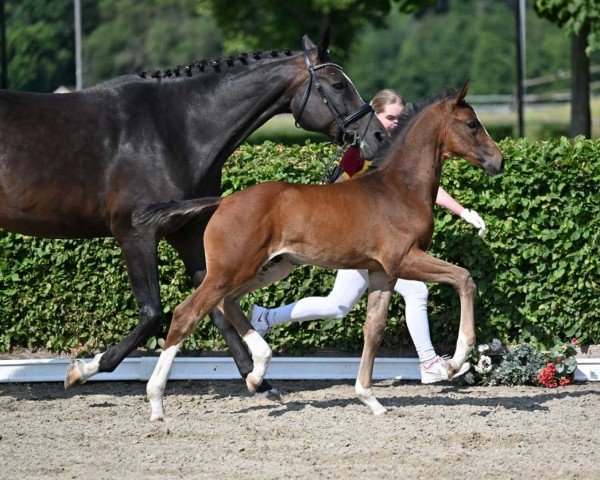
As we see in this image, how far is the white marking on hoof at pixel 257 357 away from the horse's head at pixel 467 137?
1.52 meters

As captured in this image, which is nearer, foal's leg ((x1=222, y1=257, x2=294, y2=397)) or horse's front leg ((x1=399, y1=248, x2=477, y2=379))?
horse's front leg ((x1=399, y1=248, x2=477, y2=379))

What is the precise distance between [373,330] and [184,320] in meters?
1.08

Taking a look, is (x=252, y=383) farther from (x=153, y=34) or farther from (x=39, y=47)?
(x=153, y=34)

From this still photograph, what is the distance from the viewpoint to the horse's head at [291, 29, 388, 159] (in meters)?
6.11

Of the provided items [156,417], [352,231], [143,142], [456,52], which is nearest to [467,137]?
[352,231]

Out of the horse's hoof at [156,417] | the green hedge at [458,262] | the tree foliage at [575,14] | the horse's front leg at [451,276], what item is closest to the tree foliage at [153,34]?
the tree foliage at [575,14]

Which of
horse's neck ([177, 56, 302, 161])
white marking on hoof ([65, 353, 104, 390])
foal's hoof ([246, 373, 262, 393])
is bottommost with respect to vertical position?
foal's hoof ([246, 373, 262, 393])

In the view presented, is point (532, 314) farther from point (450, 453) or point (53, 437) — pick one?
point (53, 437)

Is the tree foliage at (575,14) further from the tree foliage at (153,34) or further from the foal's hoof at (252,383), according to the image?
the tree foliage at (153,34)

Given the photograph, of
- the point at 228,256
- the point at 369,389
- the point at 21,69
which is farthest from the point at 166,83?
the point at 21,69

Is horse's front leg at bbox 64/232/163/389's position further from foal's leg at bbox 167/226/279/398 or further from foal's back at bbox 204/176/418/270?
foal's back at bbox 204/176/418/270

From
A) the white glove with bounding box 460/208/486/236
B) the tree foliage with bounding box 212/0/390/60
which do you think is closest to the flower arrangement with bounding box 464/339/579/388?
the white glove with bounding box 460/208/486/236

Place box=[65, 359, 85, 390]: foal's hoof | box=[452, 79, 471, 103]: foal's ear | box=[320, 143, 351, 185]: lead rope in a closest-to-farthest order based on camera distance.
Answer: box=[452, 79, 471, 103]: foal's ear < box=[65, 359, 85, 390]: foal's hoof < box=[320, 143, 351, 185]: lead rope

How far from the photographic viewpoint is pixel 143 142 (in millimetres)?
6117
